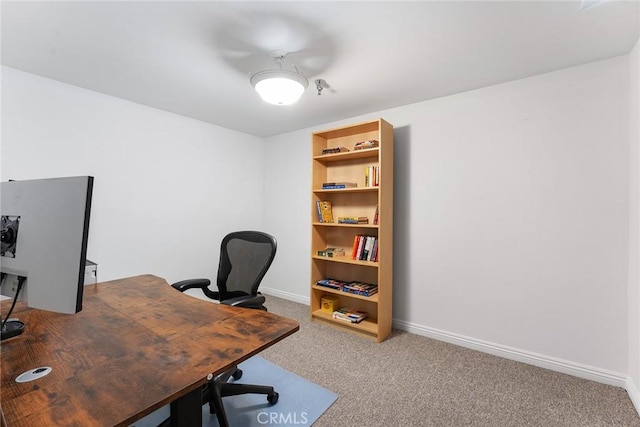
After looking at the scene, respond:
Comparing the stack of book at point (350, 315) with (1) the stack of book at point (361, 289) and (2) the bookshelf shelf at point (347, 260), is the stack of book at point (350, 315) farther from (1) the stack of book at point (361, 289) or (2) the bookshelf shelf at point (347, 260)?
(2) the bookshelf shelf at point (347, 260)

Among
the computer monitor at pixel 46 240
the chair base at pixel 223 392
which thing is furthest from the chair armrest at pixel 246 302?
the computer monitor at pixel 46 240

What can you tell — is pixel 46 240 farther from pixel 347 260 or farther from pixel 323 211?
pixel 323 211

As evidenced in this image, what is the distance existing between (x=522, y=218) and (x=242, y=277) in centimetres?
227

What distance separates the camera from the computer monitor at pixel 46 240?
2.77 feet

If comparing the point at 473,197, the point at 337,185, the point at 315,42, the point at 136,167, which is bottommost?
the point at 473,197

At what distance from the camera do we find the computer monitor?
85 cm

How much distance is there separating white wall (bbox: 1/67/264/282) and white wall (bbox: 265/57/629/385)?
2194 millimetres

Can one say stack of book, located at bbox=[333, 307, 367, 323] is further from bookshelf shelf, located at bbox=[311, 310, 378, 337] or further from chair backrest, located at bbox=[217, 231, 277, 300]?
chair backrest, located at bbox=[217, 231, 277, 300]

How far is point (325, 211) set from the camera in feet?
10.4

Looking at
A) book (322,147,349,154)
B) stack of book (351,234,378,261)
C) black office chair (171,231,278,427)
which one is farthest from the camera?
book (322,147,349,154)

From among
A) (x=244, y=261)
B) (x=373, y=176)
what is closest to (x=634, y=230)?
(x=373, y=176)

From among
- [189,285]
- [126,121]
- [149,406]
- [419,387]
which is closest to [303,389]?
[419,387]

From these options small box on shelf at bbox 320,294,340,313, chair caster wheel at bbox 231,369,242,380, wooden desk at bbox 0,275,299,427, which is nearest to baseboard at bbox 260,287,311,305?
small box on shelf at bbox 320,294,340,313

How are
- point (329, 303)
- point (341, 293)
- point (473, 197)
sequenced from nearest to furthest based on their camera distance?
point (473, 197) < point (341, 293) < point (329, 303)
